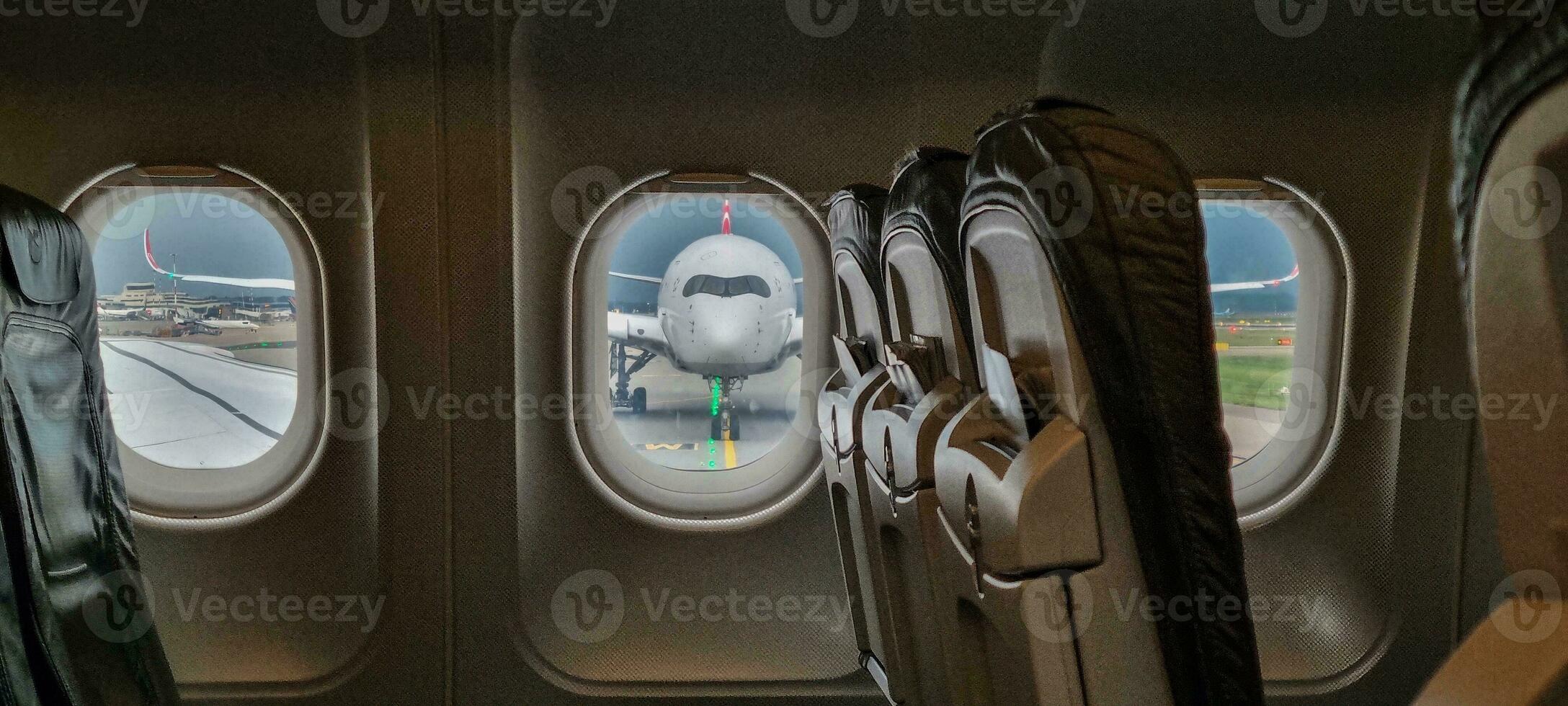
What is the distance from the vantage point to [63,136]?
3.12m

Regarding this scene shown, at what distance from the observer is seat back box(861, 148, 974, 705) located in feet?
4.97

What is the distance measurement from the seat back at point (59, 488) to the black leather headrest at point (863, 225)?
1770mm

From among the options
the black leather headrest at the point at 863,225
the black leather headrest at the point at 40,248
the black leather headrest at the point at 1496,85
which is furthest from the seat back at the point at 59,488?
the black leather headrest at the point at 1496,85

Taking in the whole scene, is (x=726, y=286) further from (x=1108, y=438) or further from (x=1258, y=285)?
(x=1108, y=438)

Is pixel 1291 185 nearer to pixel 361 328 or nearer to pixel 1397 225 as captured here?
pixel 1397 225

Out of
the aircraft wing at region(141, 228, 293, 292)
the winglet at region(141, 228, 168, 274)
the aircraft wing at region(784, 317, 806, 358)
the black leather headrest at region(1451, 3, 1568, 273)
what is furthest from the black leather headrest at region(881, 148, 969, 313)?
the winglet at region(141, 228, 168, 274)

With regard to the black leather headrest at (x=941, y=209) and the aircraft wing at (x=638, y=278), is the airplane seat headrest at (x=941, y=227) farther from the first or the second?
the aircraft wing at (x=638, y=278)

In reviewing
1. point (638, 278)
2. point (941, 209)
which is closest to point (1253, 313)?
point (638, 278)

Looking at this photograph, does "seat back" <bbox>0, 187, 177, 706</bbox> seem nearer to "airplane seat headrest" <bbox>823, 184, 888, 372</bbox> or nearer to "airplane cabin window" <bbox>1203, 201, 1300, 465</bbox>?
"airplane seat headrest" <bbox>823, 184, 888, 372</bbox>

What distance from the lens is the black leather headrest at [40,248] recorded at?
1.89 meters

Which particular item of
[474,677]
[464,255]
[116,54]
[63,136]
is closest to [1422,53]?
[464,255]

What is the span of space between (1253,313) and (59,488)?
12.4ft

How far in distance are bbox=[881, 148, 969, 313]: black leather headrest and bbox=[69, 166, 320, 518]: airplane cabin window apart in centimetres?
242

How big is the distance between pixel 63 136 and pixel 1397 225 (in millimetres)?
4680
